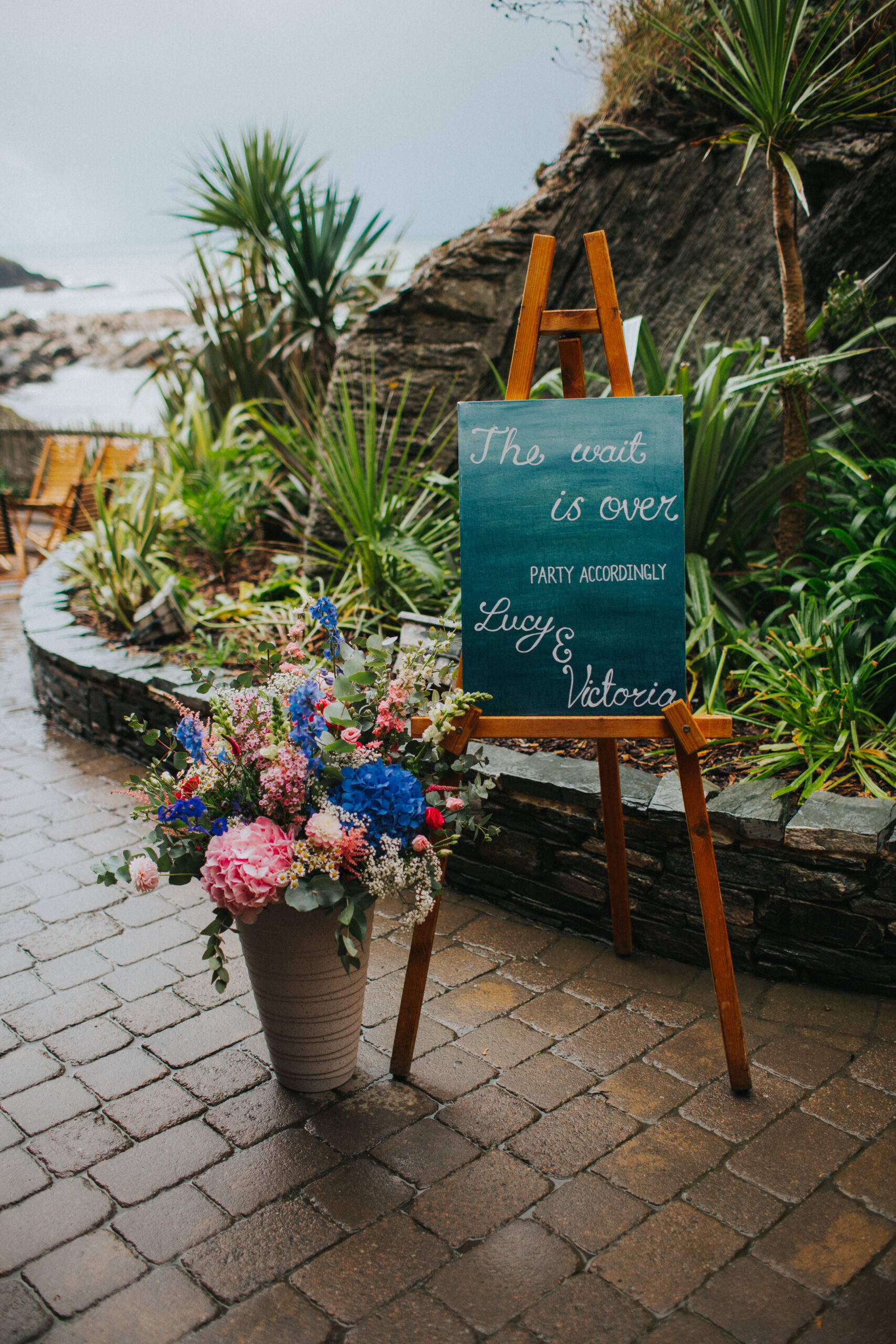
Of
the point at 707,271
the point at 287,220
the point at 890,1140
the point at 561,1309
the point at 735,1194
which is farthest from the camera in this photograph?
the point at 287,220

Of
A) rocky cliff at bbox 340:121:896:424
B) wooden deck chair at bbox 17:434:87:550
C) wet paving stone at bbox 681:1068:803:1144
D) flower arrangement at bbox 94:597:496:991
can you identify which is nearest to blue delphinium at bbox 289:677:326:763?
flower arrangement at bbox 94:597:496:991

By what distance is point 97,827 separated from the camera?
3303mm

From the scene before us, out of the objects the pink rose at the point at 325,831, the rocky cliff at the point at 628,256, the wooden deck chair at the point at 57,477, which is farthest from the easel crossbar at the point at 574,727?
the wooden deck chair at the point at 57,477

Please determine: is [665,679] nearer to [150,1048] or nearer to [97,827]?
[150,1048]

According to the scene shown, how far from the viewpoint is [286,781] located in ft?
5.48

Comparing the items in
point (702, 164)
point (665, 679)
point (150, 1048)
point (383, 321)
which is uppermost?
point (702, 164)

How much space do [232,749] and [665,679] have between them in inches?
35.6

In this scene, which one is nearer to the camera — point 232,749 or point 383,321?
point 232,749

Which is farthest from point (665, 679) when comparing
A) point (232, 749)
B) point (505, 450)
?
point (232, 749)

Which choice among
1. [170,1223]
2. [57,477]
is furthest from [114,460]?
[170,1223]

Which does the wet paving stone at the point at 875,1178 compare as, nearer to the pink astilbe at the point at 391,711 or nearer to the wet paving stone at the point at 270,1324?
the wet paving stone at the point at 270,1324

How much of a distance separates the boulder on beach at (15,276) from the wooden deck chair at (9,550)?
12.2 m

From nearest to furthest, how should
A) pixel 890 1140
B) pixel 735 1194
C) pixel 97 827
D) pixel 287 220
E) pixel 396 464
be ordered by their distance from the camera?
pixel 735 1194, pixel 890 1140, pixel 97 827, pixel 396 464, pixel 287 220

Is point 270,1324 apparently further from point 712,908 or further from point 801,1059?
point 801,1059
